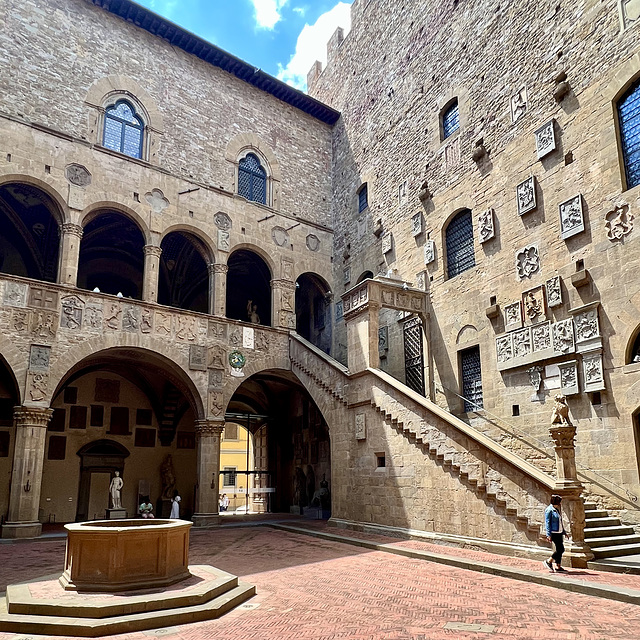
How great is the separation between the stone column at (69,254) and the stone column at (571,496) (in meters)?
13.6

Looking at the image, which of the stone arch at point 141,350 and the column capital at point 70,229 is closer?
the stone arch at point 141,350

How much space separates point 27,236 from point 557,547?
63.6ft

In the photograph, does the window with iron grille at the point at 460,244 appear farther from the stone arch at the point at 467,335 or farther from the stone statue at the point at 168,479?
the stone statue at the point at 168,479

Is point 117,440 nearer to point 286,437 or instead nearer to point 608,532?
point 286,437

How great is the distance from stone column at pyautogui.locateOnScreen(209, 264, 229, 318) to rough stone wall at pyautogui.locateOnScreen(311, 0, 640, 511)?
519 centimetres

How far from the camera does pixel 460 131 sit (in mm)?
17703

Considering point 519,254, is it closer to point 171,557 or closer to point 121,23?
point 171,557

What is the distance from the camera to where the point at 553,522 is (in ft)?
29.7

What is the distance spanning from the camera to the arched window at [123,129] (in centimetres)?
1923

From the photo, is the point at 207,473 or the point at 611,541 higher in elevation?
the point at 207,473

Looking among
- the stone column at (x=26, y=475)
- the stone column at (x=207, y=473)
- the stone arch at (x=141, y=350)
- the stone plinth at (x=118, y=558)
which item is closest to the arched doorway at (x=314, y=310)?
the stone arch at (x=141, y=350)

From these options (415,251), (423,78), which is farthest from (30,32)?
(415,251)

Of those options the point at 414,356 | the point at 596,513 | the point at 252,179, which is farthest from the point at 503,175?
the point at 252,179

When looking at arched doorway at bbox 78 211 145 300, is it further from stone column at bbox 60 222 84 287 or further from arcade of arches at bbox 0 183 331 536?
stone column at bbox 60 222 84 287
